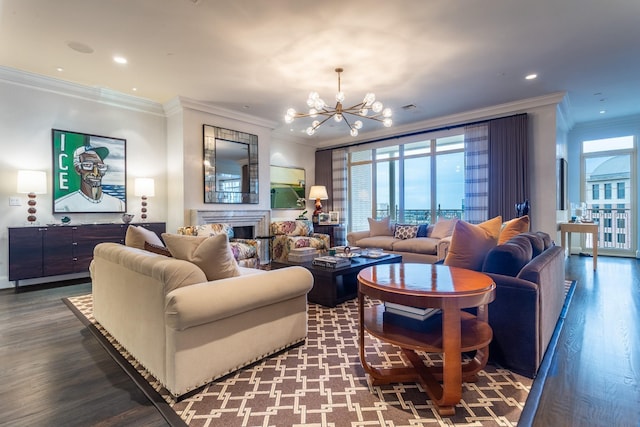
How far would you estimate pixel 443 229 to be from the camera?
5.35 m

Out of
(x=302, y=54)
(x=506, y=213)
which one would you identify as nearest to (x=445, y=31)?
(x=302, y=54)

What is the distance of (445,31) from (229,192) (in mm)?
4093

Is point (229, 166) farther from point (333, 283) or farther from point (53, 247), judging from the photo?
point (333, 283)

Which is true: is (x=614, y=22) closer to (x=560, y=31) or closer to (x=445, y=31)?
(x=560, y=31)

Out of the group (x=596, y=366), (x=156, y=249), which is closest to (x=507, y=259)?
(x=596, y=366)

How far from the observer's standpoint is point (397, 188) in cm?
684

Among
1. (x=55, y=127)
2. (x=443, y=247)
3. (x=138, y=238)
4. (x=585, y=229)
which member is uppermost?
(x=55, y=127)

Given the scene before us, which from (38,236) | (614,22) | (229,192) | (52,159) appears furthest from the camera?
(229,192)

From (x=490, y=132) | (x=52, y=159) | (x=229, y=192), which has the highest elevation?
(x=490, y=132)

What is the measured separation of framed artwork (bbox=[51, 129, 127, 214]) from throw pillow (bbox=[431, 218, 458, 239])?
5.23 metres

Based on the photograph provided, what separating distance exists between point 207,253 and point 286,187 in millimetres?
5332

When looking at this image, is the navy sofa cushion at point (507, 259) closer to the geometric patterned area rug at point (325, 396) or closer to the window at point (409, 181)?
the geometric patterned area rug at point (325, 396)

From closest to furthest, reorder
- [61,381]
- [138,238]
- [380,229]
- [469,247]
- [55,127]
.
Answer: [61,381] → [469,247] → [138,238] → [55,127] → [380,229]

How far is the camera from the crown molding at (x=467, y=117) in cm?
481
